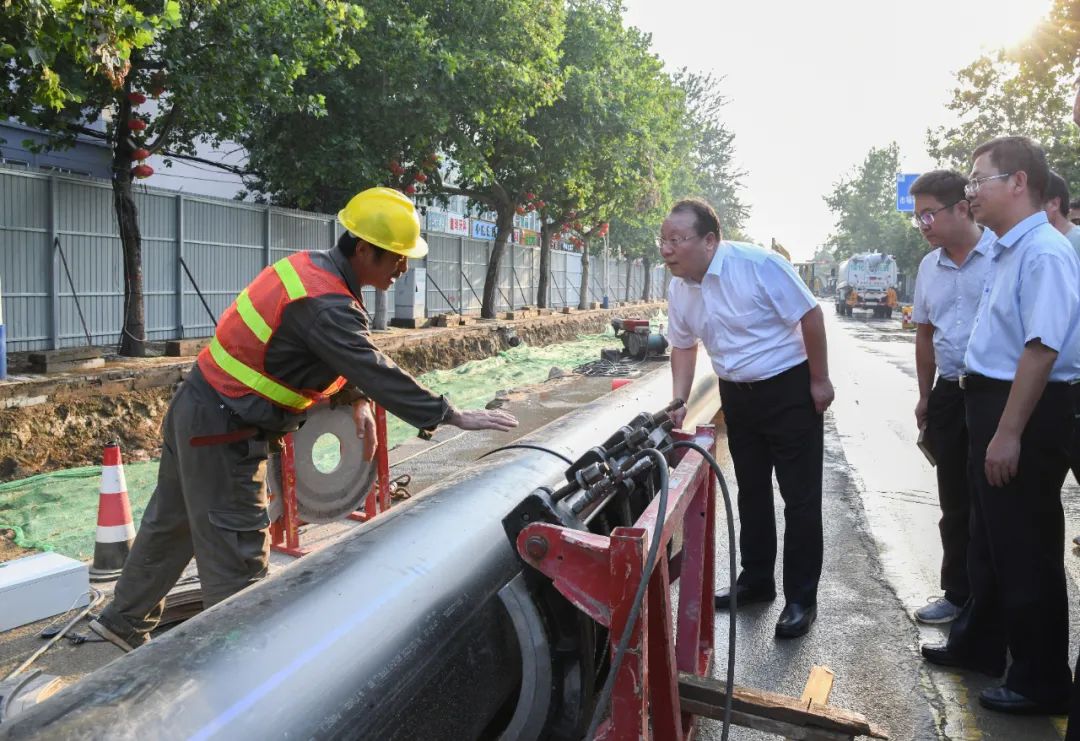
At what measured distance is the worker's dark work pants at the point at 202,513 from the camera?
303 cm

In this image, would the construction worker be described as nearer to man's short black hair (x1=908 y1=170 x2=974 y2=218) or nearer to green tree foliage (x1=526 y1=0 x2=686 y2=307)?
man's short black hair (x1=908 y1=170 x2=974 y2=218)

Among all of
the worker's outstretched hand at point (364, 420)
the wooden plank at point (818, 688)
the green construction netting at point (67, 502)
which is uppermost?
Answer: the worker's outstretched hand at point (364, 420)

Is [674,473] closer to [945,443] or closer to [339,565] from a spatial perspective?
[339,565]

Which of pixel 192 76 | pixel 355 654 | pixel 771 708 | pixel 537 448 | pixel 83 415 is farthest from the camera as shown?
pixel 192 76

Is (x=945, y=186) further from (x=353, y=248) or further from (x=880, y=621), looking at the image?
(x=353, y=248)

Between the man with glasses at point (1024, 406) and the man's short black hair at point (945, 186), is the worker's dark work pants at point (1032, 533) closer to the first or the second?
the man with glasses at point (1024, 406)

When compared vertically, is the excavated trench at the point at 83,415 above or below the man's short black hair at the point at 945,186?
below

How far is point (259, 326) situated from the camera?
296 centimetres

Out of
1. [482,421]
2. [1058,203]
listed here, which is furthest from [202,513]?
[1058,203]

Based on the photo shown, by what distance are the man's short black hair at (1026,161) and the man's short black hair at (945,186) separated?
28.5 inches

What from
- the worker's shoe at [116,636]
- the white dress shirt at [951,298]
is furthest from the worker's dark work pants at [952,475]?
the worker's shoe at [116,636]

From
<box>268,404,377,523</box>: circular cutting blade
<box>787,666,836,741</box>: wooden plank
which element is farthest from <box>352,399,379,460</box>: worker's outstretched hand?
<box>787,666,836,741</box>: wooden plank

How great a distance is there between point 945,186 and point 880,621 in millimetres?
2044

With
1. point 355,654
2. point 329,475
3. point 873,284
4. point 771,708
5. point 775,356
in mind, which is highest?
point 873,284
